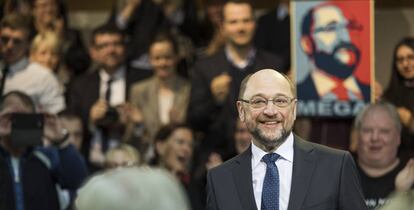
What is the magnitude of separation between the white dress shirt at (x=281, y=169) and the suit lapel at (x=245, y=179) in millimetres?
23

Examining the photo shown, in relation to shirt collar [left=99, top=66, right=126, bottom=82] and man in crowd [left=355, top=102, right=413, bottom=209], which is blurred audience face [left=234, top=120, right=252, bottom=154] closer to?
man in crowd [left=355, top=102, right=413, bottom=209]

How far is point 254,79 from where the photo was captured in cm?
436

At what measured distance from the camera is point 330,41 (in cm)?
671

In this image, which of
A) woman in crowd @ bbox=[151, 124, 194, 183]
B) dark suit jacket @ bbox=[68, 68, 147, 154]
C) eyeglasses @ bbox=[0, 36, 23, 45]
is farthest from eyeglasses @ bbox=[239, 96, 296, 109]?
dark suit jacket @ bbox=[68, 68, 147, 154]

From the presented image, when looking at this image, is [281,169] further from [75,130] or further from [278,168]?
[75,130]

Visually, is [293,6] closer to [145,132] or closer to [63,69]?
[145,132]

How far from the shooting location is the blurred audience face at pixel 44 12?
28.1 ft

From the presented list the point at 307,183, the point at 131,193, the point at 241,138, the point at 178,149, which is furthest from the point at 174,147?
the point at 131,193

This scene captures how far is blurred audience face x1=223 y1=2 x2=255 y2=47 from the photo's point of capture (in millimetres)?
7301

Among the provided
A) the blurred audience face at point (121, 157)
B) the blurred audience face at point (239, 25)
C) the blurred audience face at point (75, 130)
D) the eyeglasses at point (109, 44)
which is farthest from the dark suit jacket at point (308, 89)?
the eyeglasses at point (109, 44)

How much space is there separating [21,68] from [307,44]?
6.42 ft

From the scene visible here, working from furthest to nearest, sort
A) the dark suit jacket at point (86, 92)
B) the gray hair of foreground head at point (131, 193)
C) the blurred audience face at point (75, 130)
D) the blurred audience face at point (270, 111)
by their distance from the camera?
the dark suit jacket at point (86, 92) < the blurred audience face at point (75, 130) < the blurred audience face at point (270, 111) < the gray hair of foreground head at point (131, 193)

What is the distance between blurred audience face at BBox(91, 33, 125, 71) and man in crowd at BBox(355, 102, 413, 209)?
92.3 inches

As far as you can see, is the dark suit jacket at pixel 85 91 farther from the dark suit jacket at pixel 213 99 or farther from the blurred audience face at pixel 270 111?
the blurred audience face at pixel 270 111
